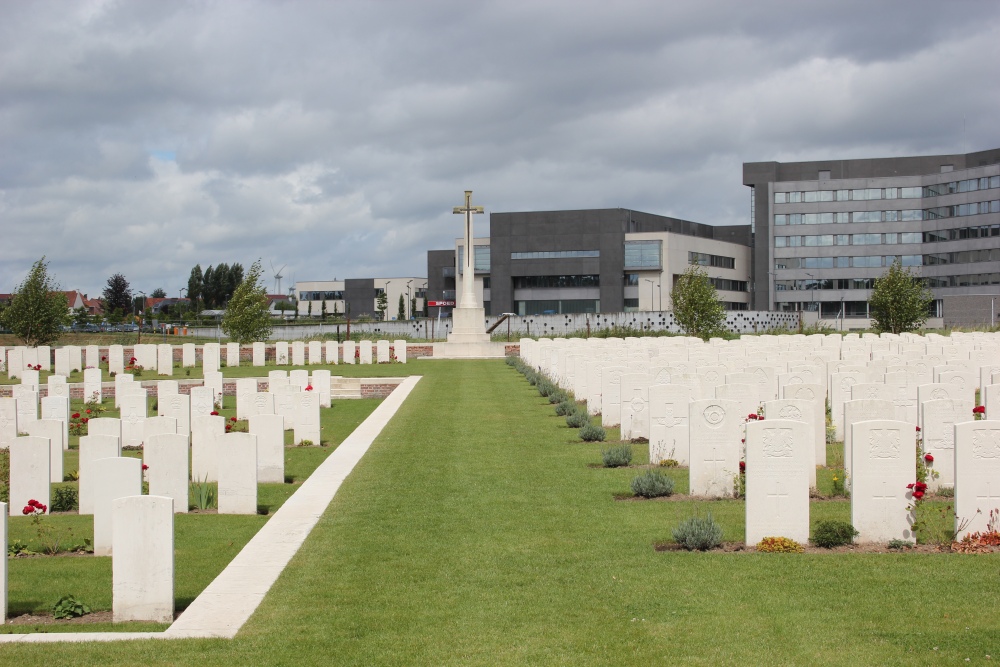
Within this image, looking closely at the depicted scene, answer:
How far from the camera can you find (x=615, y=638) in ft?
21.0

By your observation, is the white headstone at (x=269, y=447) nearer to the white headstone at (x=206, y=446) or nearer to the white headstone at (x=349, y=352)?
the white headstone at (x=206, y=446)

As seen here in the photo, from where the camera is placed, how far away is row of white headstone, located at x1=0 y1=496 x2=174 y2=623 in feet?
23.4

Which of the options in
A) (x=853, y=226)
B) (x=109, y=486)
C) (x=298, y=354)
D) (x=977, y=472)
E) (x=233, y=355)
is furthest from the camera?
(x=853, y=226)

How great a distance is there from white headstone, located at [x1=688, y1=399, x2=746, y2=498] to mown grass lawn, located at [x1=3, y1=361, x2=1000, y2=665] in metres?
0.29

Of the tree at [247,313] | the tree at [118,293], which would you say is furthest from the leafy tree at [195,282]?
the tree at [247,313]

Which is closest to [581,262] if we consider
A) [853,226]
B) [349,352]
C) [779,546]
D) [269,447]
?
[853,226]

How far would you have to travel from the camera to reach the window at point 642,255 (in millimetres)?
92812

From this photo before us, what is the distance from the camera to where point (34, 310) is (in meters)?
45.0

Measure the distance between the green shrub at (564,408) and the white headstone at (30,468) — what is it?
10360mm

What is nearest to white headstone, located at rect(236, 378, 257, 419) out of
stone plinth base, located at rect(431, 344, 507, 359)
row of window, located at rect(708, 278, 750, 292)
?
stone plinth base, located at rect(431, 344, 507, 359)

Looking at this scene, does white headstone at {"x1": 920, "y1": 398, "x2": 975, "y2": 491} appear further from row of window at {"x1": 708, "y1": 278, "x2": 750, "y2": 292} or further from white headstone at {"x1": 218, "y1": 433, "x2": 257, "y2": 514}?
row of window at {"x1": 708, "y1": 278, "x2": 750, "y2": 292}

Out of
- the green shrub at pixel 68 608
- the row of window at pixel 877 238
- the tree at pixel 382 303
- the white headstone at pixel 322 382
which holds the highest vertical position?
the row of window at pixel 877 238

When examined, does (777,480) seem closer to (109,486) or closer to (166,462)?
(109,486)

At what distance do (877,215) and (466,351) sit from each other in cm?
5854
